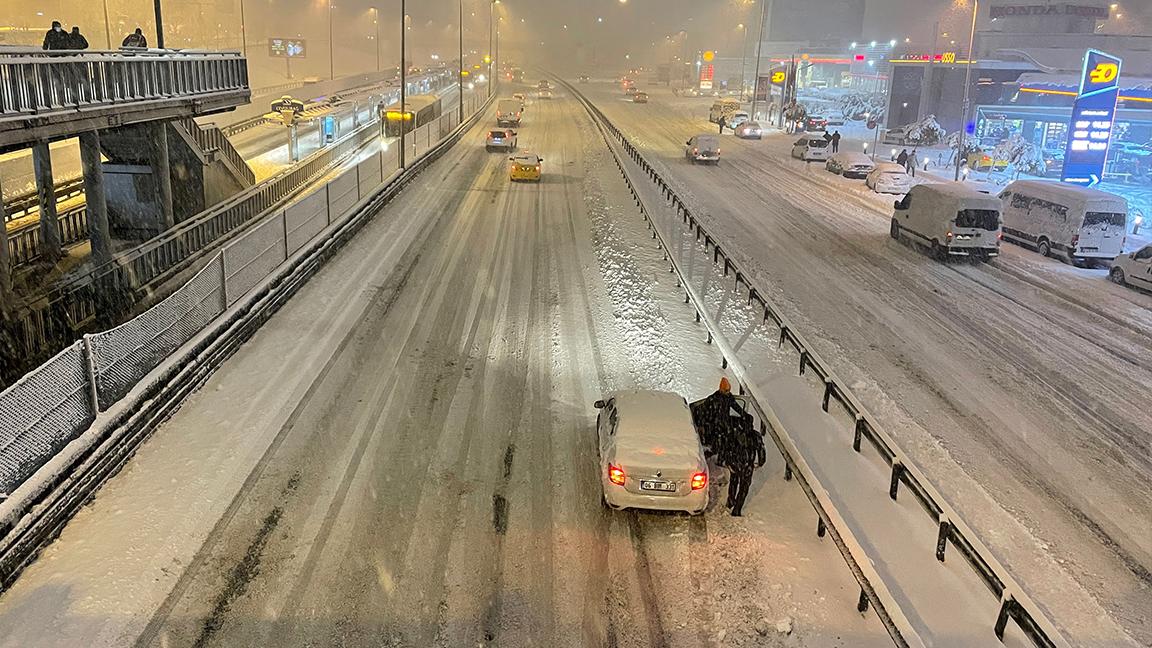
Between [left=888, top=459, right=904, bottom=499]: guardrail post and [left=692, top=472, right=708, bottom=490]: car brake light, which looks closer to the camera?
[left=692, top=472, right=708, bottom=490]: car brake light

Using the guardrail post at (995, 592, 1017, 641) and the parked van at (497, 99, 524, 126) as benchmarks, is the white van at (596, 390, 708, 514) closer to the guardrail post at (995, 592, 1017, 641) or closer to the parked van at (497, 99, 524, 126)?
the guardrail post at (995, 592, 1017, 641)

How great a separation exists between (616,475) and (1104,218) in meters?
23.6

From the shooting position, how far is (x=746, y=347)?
58.3ft

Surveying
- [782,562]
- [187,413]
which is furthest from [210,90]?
[782,562]

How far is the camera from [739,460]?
10664mm

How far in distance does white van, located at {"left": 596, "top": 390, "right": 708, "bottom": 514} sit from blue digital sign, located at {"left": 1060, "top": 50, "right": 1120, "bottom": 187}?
37380 mm

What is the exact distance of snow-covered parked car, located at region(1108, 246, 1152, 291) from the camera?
23.0 m

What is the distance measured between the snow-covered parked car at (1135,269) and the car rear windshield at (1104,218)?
2109 mm

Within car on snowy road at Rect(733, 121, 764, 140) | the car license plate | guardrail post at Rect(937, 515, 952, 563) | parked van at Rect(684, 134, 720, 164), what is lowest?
guardrail post at Rect(937, 515, 952, 563)

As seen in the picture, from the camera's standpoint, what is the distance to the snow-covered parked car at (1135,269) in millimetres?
23031

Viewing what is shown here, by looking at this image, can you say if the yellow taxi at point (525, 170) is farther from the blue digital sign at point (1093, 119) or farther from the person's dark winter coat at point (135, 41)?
the blue digital sign at point (1093, 119)

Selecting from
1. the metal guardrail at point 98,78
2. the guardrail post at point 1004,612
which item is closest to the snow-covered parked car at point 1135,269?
the guardrail post at point 1004,612

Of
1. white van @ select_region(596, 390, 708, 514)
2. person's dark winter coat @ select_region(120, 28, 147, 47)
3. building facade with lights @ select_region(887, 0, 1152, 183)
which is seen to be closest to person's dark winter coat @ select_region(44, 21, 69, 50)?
person's dark winter coat @ select_region(120, 28, 147, 47)

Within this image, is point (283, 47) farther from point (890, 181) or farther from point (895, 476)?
point (895, 476)
